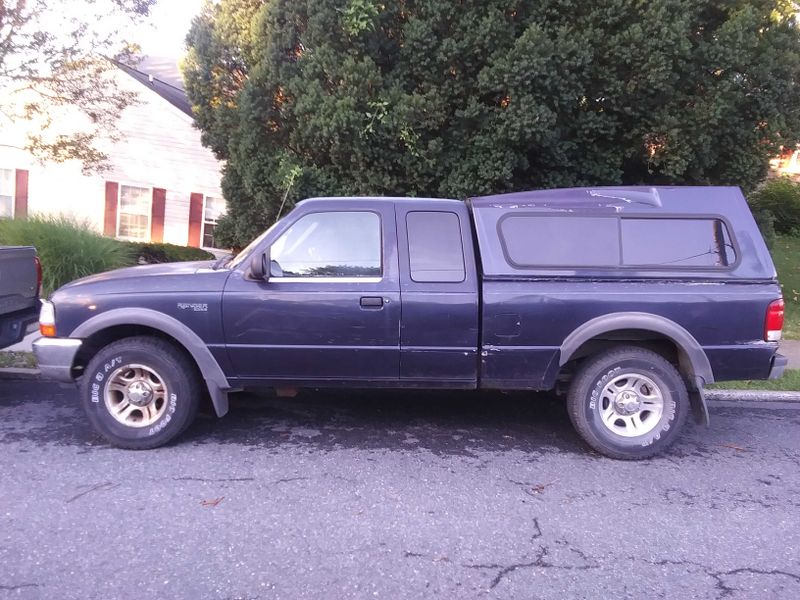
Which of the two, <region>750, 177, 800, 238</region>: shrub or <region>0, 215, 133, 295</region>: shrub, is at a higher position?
<region>750, 177, 800, 238</region>: shrub

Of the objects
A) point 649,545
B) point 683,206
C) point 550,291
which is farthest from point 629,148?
point 649,545

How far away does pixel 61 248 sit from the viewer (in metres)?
10.6

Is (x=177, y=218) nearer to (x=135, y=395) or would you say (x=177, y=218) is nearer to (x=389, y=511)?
(x=135, y=395)

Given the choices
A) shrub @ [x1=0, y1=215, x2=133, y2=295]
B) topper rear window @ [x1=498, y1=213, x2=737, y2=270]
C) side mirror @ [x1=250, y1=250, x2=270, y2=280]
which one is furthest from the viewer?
shrub @ [x1=0, y1=215, x2=133, y2=295]

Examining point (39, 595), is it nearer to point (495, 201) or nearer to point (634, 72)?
point (495, 201)

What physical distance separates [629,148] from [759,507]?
655 cm

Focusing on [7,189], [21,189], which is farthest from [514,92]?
[7,189]

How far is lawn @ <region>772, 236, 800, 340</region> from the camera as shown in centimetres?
1041

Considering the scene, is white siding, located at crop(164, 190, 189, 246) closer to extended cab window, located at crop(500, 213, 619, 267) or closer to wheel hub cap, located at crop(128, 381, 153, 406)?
wheel hub cap, located at crop(128, 381, 153, 406)

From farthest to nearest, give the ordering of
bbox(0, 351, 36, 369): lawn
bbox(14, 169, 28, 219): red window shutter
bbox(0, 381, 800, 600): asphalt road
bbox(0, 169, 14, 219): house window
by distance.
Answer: bbox(0, 169, 14, 219): house window < bbox(14, 169, 28, 219): red window shutter < bbox(0, 351, 36, 369): lawn < bbox(0, 381, 800, 600): asphalt road

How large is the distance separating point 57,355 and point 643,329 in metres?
4.23

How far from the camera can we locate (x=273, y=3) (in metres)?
9.74

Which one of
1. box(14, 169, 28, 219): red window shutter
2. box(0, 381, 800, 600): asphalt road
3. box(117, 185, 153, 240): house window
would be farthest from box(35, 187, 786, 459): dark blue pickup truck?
box(14, 169, 28, 219): red window shutter

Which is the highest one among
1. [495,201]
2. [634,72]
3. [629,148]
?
[634,72]
